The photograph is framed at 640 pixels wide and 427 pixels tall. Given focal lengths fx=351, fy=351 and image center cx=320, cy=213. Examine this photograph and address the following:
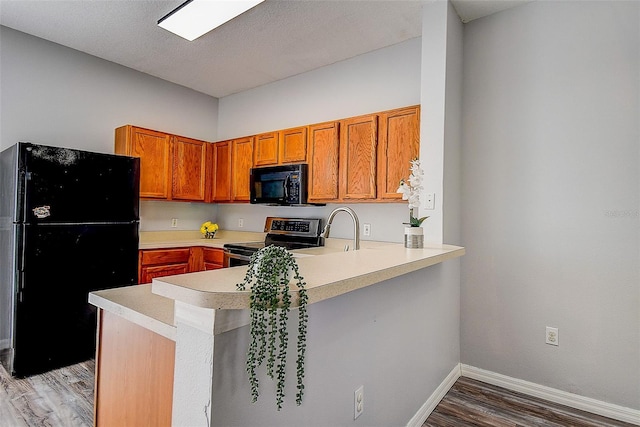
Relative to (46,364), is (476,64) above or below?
above

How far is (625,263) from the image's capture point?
2.10 metres

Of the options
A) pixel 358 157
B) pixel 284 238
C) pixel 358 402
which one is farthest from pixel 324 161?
pixel 358 402

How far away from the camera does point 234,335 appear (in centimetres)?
91

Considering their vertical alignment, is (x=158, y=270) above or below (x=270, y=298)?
below

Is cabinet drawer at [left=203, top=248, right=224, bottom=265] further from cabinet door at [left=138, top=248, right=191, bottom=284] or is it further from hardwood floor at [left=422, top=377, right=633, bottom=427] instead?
hardwood floor at [left=422, top=377, right=633, bottom=427]

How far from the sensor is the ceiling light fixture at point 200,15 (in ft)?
7.60

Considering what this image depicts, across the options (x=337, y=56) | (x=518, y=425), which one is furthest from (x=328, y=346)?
(x=337, y=56)

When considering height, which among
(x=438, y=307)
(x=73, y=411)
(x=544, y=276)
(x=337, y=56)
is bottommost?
(x=73, y=411)

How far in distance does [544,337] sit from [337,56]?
9.44ft

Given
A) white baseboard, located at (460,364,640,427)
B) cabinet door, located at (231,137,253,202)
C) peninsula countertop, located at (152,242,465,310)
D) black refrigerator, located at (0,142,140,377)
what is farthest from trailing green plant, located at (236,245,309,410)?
cabinet door, located at (231,137,253,202)

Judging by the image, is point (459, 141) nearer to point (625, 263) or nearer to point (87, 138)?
point (625, 263)

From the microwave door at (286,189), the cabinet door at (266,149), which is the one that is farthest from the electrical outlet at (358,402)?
the cabinet door at (266,149)

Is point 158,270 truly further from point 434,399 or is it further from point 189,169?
point 434,399

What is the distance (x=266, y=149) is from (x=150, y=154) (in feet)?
3.89
